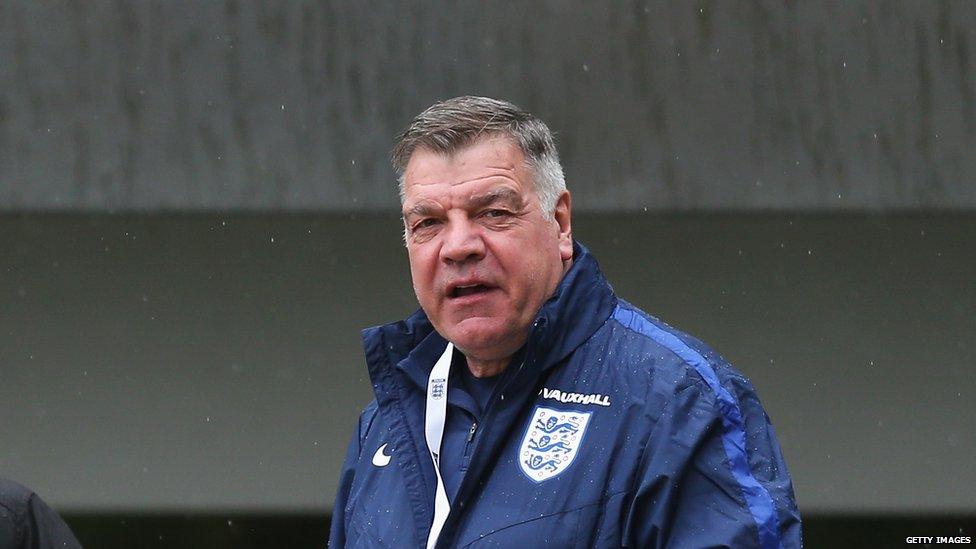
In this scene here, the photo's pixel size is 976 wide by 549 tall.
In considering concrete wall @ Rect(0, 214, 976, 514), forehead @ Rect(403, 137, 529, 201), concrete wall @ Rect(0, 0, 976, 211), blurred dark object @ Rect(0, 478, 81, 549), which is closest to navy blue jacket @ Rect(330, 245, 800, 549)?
forehead @ Rect(403, 137, 529, 201)

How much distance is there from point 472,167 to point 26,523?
57.7 inches

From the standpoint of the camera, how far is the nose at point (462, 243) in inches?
93.4

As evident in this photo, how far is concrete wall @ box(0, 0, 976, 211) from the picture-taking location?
5.20 metres

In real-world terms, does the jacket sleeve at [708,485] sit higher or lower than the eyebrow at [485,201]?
lower

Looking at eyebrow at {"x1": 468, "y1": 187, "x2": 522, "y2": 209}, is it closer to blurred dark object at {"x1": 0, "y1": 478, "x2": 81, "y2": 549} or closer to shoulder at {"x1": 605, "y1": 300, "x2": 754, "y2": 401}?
shoulder at {"x1": 605, "y1": 300, "x2": 754, "y2": 401}

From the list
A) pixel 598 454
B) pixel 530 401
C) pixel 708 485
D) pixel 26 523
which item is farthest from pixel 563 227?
pixel 26 523

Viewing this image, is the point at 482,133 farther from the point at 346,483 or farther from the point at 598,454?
the point at 346,483

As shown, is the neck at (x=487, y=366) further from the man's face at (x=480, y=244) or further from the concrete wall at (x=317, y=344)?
the concrete wall at (x=317, y=344)

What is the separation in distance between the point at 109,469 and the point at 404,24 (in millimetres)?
2962

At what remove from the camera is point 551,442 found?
232cm

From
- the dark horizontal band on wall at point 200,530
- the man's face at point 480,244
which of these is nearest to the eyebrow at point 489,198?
the man's face at point 480,244

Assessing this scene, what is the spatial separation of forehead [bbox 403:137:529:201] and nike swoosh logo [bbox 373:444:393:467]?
0.51 meters

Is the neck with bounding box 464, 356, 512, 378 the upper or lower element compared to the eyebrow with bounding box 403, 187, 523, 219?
lower

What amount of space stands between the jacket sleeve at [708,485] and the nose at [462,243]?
0.44m
